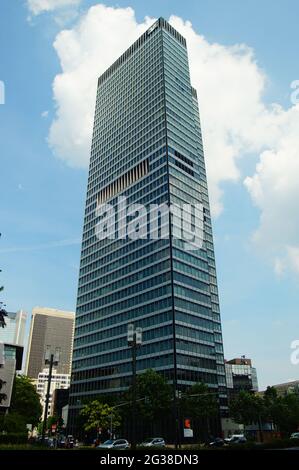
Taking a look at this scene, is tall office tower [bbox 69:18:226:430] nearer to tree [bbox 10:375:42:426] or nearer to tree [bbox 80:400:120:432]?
tree [bbox 80:400:120:432]

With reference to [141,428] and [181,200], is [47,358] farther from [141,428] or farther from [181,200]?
[181,200]

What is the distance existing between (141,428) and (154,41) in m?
113

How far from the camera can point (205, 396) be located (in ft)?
222

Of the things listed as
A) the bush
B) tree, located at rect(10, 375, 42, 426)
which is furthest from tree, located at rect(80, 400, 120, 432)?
the bush

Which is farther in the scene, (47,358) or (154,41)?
(154,41)

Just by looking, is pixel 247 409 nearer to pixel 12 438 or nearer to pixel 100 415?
pixel 100 415

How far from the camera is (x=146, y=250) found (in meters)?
102

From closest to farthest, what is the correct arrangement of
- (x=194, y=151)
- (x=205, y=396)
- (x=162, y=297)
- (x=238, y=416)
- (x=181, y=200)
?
(x=205, y=396) → (x=238, y=416) → (x=162, y=297) → (x=181, y=200) → (x=194, y=151)

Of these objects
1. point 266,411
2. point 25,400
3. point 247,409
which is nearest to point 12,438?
point 247,409

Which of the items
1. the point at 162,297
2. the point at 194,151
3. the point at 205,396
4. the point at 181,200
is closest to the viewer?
the point at 205,396

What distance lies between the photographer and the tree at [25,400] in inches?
3652

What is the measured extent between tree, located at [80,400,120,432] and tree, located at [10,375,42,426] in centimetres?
2125

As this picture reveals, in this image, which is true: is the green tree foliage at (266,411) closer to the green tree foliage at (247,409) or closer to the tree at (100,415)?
the green tree foliage at (247,409)
